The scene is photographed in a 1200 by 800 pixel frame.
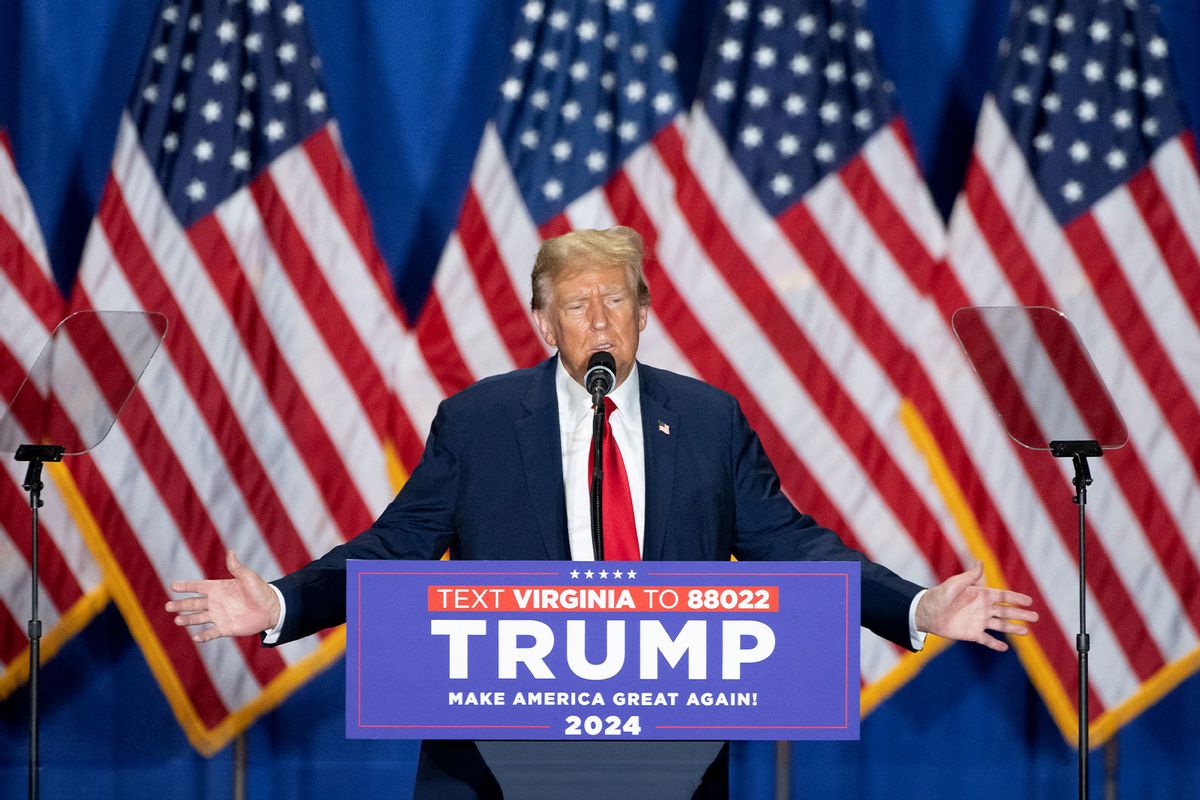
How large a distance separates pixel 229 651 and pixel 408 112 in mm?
1931

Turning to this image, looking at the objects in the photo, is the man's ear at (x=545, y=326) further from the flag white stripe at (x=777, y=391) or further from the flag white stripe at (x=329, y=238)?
the flag white stripe at (x=329, y=238)

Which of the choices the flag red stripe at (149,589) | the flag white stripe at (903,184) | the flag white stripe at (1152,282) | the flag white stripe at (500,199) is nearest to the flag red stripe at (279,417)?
the flag red stripe at (149,589)

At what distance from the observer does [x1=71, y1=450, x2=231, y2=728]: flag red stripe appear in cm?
424

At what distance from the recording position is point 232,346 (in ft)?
14.0

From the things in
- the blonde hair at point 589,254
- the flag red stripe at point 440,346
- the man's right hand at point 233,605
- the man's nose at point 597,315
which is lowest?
the man's right hand at point 233,605

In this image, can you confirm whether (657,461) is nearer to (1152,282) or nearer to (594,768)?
(594,768)

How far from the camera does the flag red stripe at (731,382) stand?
13.8 feet

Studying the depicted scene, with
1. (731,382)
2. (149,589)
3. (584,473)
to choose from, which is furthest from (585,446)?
(149,589)

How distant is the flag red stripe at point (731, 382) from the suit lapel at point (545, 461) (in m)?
1.94

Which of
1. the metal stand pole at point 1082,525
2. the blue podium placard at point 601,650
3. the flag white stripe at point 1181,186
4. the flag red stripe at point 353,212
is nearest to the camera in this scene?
the blue podium placard at point 601,650

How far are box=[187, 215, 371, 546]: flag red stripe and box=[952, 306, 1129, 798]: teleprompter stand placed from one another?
2.00 m

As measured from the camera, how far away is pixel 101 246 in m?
4.26

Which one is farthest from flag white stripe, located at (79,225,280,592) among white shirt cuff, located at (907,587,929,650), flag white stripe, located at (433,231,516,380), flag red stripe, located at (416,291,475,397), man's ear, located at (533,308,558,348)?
white shirt cuff, located at (907,587,929,650)

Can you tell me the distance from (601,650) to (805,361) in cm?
269
